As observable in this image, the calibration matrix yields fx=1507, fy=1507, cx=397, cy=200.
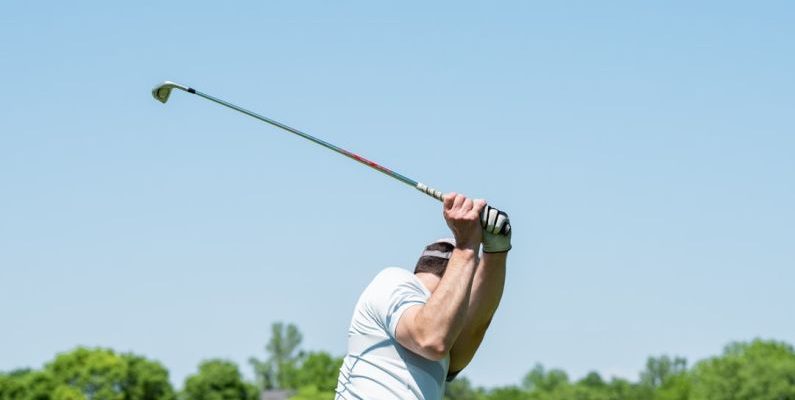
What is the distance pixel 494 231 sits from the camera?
6.79 m

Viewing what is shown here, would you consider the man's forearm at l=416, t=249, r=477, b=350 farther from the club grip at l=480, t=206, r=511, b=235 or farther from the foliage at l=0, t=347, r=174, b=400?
the foliage at l=0, t=347, r=174, b=400

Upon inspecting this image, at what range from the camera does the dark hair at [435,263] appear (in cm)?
711

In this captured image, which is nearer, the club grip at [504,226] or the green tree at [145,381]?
the club grip at [504,226]

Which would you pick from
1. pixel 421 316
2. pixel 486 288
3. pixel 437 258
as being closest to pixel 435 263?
pixel 437 258

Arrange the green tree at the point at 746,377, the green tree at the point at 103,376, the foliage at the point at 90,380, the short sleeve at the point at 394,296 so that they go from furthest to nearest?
1. the green tree at the point at 103,376
2. the foliage at the point at 90,380
3. the green tree at the point at 746,377
4. the short sleeve at the point at 394,296

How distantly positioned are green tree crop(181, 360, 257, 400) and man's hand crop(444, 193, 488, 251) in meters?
129

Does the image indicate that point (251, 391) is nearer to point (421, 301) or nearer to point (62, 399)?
point (62, 399)

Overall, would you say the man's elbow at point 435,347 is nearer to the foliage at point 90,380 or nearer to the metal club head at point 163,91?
the metal club head at point 163,91

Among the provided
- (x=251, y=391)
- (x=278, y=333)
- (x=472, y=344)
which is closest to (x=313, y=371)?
(x=278, y=333)

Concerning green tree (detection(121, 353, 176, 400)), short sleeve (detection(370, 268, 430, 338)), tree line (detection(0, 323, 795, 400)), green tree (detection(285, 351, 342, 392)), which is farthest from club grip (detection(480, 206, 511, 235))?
green tree (detection(285, 351, 342, 392))

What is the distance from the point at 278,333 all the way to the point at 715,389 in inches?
2660

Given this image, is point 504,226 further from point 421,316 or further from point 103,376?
point 103,376

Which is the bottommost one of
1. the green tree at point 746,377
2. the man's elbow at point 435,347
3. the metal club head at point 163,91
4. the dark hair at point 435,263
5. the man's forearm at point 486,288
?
the man's elbow at point 435,347

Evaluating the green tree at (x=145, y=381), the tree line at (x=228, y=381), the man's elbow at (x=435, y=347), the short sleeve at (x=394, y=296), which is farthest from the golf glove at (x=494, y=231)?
the green tree at (x=145, y=381)
